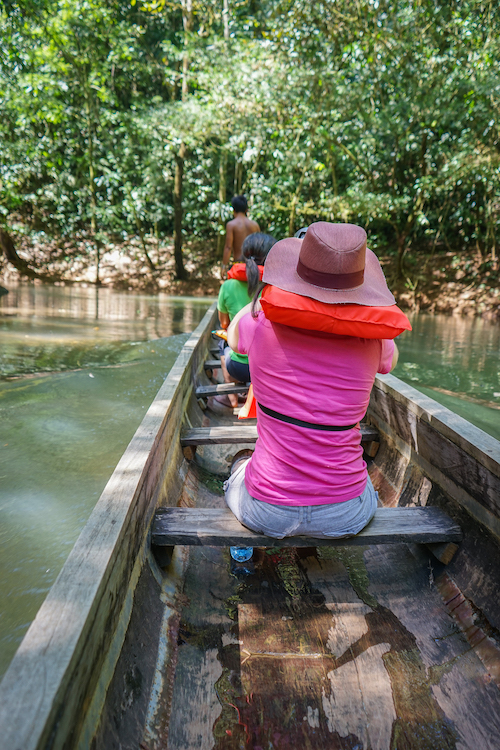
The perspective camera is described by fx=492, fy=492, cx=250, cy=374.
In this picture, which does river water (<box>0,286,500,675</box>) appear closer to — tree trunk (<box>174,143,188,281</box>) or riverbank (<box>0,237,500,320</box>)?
riverbank (<box>0,237,500,320</box>)

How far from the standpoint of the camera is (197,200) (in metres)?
17.8

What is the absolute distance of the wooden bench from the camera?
169cm

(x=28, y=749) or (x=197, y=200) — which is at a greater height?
(x=197, y=200)

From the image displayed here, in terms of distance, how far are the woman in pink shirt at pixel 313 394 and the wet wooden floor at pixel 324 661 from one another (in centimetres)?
32

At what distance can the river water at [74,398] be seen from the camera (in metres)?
2.26

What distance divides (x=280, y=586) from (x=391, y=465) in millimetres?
1074

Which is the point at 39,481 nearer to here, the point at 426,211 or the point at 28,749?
the point at 28,749

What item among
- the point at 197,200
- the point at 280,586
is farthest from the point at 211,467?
the point at 197,200

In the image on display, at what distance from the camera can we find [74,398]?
4.43m

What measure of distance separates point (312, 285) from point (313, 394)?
34 centimetres

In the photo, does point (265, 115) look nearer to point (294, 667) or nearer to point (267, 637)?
point (267, 637)

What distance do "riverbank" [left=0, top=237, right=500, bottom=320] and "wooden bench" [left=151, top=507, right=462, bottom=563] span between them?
12858mm

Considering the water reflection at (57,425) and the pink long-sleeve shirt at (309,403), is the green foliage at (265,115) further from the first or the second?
the pink long-sleeve shirt at (309,403)

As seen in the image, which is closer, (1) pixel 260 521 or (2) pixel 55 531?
(1) pixel 260 521
